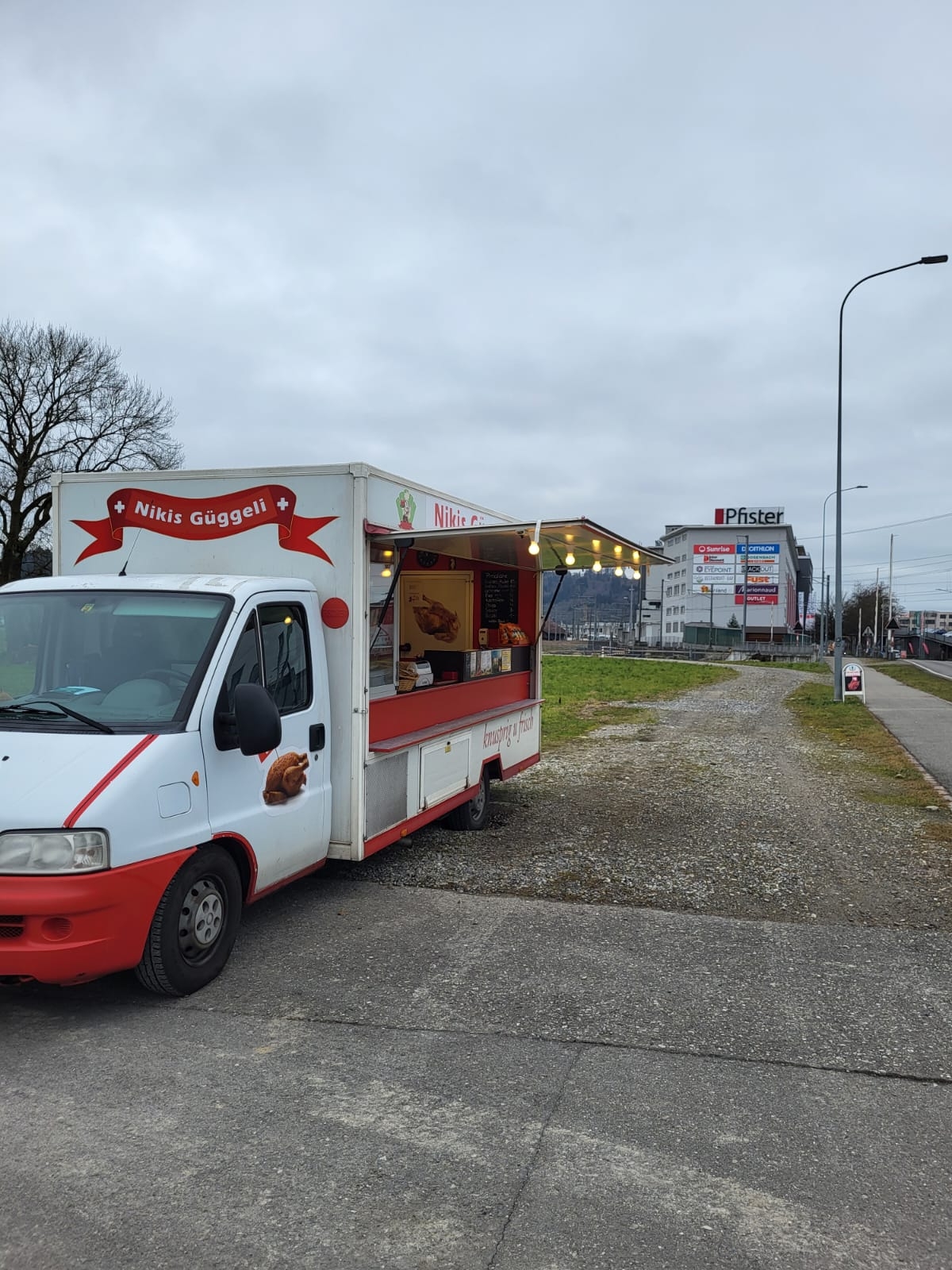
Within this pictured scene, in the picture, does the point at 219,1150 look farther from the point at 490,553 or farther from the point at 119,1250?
the point at 490,553

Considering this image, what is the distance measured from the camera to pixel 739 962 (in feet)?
16.9

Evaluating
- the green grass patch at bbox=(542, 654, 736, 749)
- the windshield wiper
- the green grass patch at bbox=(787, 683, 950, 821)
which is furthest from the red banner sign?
the green grass patch at bbox=(542, 654, 736, 749)

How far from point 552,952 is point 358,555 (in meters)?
2.58

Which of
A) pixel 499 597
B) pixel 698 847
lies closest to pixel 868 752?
pixel 698 847

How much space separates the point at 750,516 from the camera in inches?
5408

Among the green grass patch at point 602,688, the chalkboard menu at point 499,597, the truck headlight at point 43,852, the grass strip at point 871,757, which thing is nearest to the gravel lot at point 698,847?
the grass strip at point 871,757

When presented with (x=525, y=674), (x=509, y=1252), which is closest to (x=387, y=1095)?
(x=509, y=1252)

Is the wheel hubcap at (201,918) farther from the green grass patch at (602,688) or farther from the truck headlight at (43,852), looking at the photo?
the green grass patch at (602,688)

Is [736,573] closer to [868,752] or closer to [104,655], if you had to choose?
[868,752]

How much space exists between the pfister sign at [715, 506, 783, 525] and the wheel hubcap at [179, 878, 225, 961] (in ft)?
457

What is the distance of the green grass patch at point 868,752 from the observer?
10688 mm

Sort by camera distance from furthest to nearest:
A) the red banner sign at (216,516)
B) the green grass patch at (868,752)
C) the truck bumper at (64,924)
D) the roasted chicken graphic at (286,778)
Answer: the green grass patch at (868,752)
the red banner sign at (216,516)
the roasted chicken graphic at (286,778)
the truck bumper at (64,924)

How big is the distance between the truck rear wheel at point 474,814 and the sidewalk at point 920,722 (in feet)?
18.9

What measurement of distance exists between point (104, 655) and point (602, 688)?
23.4 metres
